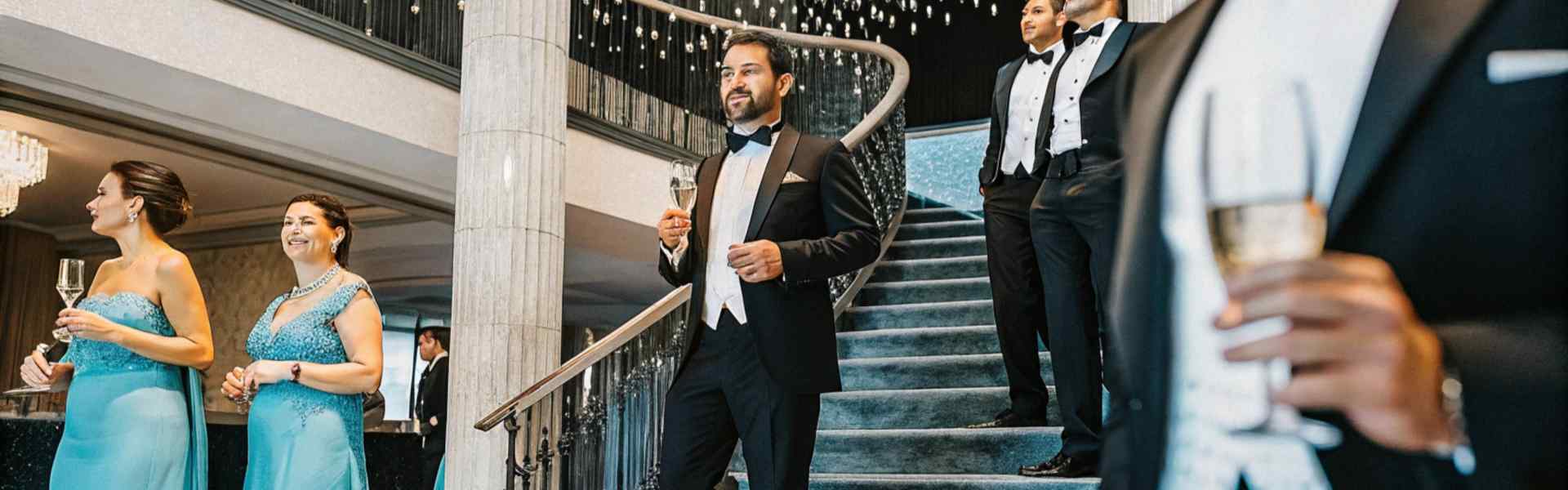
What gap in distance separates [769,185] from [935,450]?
1.73 meters

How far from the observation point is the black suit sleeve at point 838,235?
2768 mm

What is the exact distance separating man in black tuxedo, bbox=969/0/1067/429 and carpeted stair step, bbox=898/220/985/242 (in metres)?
2.91

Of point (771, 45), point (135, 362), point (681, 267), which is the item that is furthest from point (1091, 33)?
point (135, 362)

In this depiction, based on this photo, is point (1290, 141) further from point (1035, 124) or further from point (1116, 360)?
point (1035, 124)

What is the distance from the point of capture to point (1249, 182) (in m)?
0.57

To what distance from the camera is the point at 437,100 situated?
6977 mm

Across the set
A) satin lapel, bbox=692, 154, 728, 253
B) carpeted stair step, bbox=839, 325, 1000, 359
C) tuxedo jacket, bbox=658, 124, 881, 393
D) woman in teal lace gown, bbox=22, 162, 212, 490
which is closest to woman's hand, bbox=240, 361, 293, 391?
woman in teal lace gown, bbox=22, 162, 212, 490

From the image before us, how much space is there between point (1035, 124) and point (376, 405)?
16.7ft

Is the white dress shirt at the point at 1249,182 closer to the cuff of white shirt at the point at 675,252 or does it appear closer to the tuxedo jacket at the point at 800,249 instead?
the tuxedo jacket at the point at 800,249

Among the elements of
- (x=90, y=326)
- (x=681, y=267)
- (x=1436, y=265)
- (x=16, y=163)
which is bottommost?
(x=1436, y=265)

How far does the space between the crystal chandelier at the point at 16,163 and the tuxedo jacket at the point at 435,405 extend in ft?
8.41

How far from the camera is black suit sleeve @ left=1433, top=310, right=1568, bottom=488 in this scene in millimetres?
539

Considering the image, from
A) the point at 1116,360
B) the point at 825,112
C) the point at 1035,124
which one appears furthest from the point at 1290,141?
the point at 825,112

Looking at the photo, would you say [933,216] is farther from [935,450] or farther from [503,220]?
[935,450]
